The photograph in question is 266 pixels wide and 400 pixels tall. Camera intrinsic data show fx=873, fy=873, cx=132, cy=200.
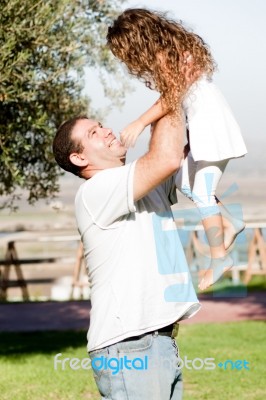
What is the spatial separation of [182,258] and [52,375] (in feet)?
24.2

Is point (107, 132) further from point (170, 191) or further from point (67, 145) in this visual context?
point (170, 191)

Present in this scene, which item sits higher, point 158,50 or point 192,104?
point 158,50

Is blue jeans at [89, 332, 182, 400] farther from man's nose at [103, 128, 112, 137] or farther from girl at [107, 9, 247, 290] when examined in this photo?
man's nose at [103, 128, 112, 137]

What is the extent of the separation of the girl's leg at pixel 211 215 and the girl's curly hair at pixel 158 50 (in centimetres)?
67

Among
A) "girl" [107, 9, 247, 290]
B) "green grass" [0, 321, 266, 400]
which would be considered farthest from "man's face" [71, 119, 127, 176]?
"green grass" [0, 321, 266, 400]

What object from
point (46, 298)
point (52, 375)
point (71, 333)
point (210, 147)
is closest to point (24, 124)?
point (52, 375)

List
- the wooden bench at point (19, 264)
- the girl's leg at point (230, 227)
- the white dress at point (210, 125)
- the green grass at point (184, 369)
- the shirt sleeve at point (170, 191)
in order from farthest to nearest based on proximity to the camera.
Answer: the wooden bench at point (19, 264) → the green grass at point (184, 369) → the girl's leg at point (230, 227) → the shirt sleeve at point (170, 191) → the white dress at point (210, 125)

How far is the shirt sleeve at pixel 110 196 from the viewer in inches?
152

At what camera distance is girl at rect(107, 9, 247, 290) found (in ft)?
12.4

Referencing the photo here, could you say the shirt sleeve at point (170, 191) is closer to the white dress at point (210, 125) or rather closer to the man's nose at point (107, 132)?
the white dress at point (210, 125)

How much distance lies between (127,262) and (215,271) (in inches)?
27.0

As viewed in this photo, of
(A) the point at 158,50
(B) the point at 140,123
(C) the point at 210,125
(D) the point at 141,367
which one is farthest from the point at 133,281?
(A) the point at 158,50

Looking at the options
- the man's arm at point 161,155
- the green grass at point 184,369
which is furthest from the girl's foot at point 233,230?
the green grass at point 184,369

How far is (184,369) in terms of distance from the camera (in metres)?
11.6
